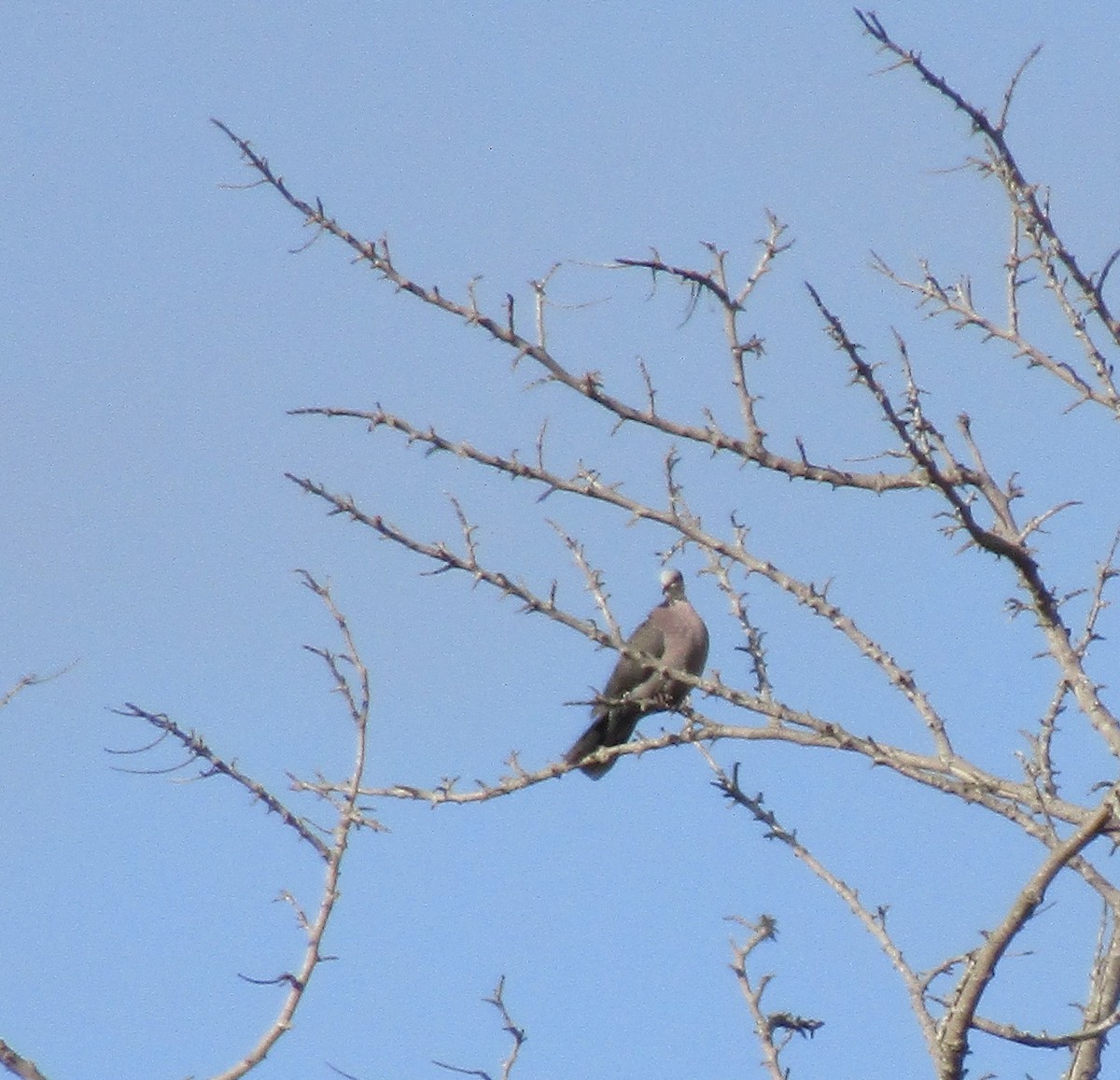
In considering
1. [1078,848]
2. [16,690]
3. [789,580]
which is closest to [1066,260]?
[789,580]

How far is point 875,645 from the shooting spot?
453 centimetres

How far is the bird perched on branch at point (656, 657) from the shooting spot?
8391mm

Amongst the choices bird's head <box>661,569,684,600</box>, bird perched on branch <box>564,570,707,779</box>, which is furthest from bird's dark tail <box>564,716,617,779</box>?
bird's head <box>661,569,684,600</box>

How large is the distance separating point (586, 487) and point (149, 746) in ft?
3.85

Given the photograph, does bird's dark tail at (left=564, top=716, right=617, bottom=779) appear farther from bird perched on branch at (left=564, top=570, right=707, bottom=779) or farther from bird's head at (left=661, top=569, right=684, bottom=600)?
bird's head at (left=661, top=569, right=684, bottom=600)

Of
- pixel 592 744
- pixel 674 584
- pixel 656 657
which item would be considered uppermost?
pixel 674 584

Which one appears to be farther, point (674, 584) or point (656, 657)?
point (674, 584)

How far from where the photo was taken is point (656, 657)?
8.30m

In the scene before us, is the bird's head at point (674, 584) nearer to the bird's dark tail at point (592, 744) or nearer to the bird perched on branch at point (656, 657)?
the bird perched on branch at point (656, 657)

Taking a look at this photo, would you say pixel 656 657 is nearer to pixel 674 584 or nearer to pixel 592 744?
pixel 592 744

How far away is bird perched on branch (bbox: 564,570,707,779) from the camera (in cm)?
839

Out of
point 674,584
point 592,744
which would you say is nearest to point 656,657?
point 592,744

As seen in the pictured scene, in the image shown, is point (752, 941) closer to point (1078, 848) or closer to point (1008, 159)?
point (1078, 848)

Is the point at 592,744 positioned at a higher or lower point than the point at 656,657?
lower
